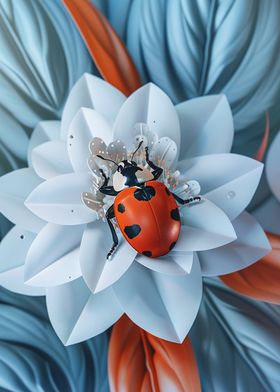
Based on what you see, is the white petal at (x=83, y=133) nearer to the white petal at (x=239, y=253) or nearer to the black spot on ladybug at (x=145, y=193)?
the black spot on ladybug at (x=145, y=193)

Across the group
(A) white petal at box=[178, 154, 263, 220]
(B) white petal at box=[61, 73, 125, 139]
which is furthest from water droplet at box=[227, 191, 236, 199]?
(B) white petal at box=[61, 73, 125, 139]

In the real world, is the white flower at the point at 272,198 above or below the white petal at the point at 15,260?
below

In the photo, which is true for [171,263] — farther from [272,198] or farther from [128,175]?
[272,198]

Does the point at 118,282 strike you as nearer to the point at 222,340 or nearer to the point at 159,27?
the point at 222,340

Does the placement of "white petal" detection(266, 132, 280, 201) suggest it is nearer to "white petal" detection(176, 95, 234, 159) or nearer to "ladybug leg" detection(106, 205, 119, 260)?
"white petal" detection(176, 95, 234, 159)

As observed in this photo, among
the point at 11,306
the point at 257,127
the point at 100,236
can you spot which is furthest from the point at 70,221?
the point at 257,127

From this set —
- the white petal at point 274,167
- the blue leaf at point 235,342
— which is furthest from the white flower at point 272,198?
the blue leaf at point 235,342
